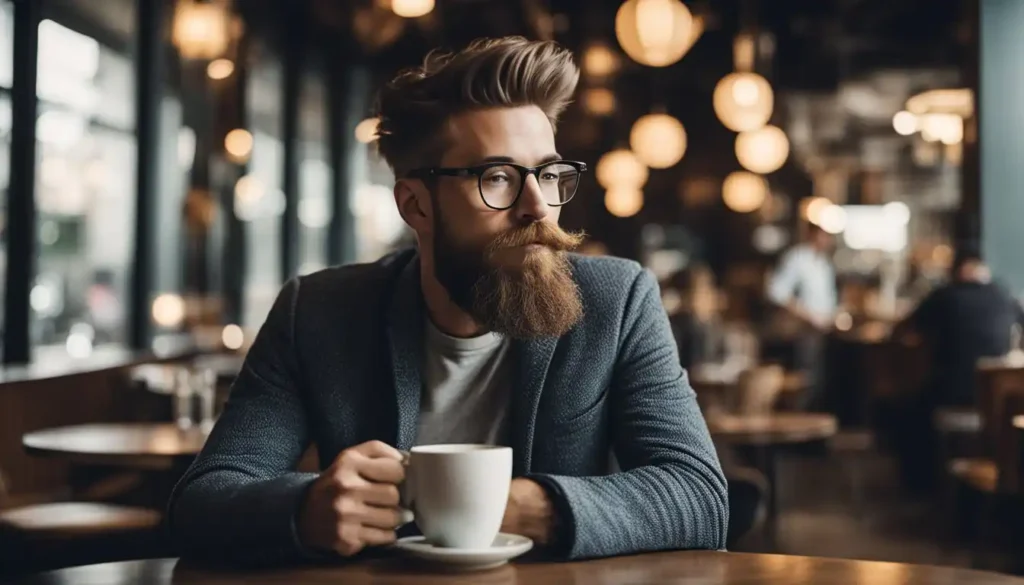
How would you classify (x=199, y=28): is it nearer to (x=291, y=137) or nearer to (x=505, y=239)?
(x=505, y=239)

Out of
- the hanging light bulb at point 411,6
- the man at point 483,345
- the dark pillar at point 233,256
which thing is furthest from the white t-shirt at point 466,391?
the dark pillar at point 233,256

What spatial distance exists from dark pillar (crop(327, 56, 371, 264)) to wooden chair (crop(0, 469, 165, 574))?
375 inches

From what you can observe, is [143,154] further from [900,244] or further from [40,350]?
[900,244]

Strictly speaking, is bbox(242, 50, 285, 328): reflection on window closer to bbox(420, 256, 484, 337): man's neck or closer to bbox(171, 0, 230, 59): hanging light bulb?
bbox(171, 0, 230, 59): hanging light bulb

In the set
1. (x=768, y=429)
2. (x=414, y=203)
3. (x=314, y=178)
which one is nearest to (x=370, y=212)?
(x=314, y=178)

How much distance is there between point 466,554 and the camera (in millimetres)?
1323

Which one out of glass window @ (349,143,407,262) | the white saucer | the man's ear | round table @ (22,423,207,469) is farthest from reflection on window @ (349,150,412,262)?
the white saucer

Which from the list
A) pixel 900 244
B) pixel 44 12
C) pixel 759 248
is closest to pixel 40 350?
pixel 44 12

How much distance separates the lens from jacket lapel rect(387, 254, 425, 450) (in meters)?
1.78

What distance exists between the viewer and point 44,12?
Answer: 6547 millimetres

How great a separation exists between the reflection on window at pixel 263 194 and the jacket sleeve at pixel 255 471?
9280 millimetres

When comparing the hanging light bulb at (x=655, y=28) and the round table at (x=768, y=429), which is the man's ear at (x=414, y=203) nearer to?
the round table at (x=768, y=429)

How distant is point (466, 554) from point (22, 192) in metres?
5.56

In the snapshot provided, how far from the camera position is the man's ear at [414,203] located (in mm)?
1880
